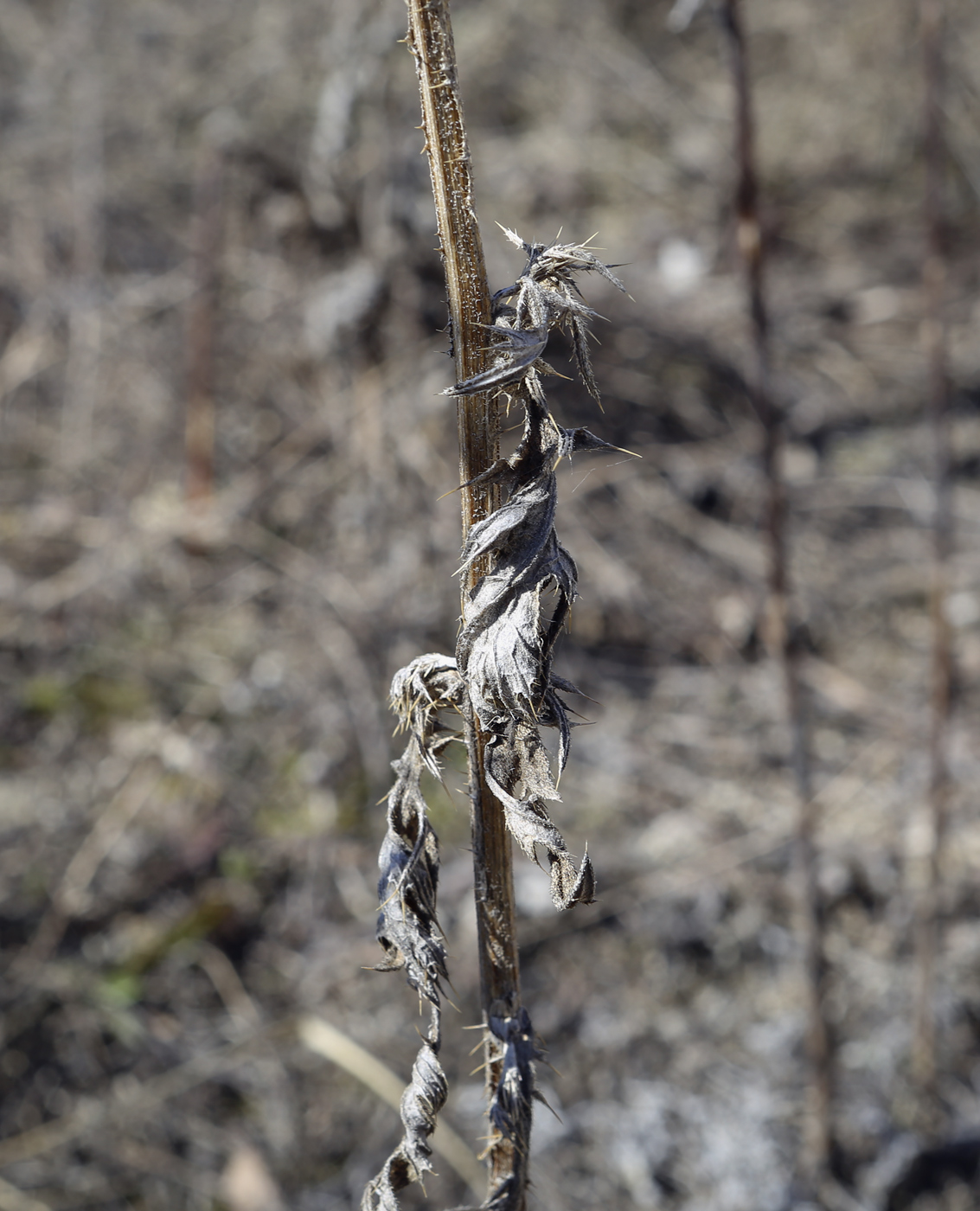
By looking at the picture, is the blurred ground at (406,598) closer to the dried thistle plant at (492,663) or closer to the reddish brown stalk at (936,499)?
the reddish brown stalk at (936,499)

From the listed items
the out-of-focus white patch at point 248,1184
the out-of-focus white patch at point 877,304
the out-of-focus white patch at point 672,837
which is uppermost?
the out-of-focus white patch at point 877,304

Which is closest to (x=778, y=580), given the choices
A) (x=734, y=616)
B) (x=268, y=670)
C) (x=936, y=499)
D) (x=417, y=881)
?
(x=936, y=499)

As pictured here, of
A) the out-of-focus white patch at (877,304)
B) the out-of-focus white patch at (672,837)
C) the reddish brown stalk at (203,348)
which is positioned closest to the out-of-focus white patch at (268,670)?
the reddish brown stalk at (203,348)

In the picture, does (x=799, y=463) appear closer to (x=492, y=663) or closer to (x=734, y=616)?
(x=734, y=616)

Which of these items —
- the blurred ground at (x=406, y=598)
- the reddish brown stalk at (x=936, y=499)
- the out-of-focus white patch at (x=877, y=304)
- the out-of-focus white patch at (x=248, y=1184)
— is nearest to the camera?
the reddish brown stalk at (x=936, y=499)

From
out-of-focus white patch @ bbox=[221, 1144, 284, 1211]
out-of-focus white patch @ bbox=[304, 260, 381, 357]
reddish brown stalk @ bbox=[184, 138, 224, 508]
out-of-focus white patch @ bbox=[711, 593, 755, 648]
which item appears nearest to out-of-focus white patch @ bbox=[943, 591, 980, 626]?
out-of-focus white patch @ bbox=[711, 593, 755, 648]

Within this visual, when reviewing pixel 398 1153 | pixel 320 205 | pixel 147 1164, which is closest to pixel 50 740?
pixel 147 1164
